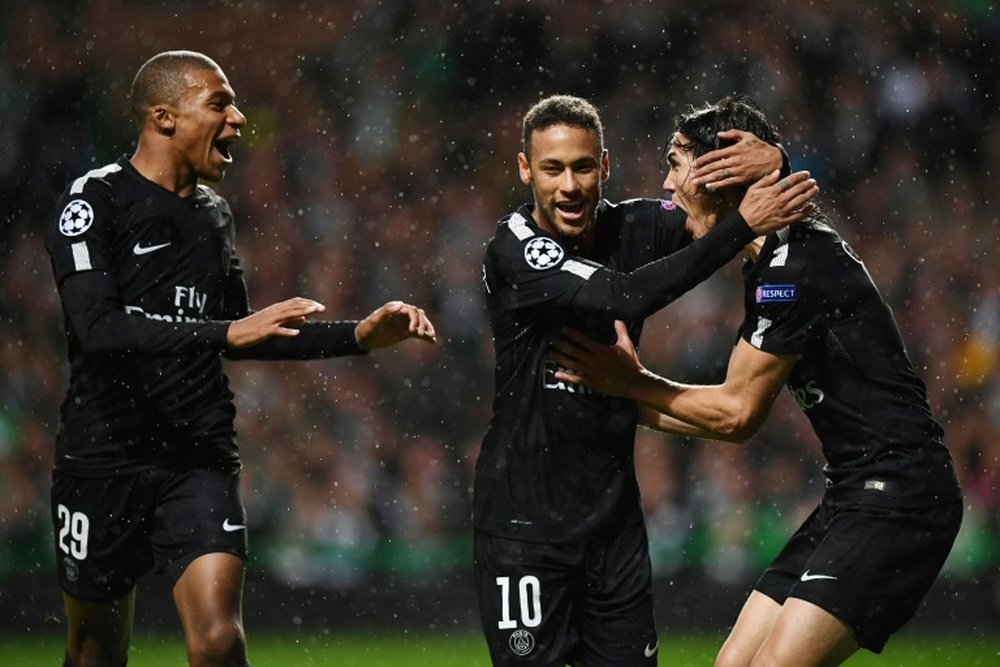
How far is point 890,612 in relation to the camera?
3730 mm

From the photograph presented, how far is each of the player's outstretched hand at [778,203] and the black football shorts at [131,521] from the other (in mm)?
1818

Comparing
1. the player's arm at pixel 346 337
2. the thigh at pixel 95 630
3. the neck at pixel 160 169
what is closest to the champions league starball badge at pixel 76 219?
the neck at pixel 160 169

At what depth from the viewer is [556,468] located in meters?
4.00

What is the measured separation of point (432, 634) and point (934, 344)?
362 centimetres

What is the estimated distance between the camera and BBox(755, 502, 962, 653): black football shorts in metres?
3.67

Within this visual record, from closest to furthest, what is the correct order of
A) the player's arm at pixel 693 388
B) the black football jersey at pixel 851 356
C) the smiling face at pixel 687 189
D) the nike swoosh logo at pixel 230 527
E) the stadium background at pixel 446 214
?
the black football jersey at pixel 851 356, the player's arm at pixel 693 388, the smiling face at pixel 687 189, the nike swoosh logo at pixel 230 527, the stadium background at pixel 446 214

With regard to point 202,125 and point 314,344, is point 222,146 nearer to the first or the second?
point 202,125

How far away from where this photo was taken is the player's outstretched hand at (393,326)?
408 centimetres

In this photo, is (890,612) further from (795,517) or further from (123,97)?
(123,97)

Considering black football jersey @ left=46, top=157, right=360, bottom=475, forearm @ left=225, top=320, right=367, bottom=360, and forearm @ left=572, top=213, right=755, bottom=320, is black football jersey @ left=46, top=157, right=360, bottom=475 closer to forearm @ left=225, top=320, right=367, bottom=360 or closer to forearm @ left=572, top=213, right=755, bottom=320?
forearm @ left=225, top=320, right=367, bottom=360

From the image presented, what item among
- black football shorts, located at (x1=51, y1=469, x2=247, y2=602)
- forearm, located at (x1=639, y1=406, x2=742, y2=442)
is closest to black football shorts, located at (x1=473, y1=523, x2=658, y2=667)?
forearm, located at (x1=639, y1=406, x2=742, y2=442)

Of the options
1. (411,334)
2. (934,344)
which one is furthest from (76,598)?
(934,344)

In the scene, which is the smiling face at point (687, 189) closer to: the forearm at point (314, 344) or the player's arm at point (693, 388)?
the player's arm at point (693, 388)

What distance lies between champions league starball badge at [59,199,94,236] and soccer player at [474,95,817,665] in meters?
1.21
